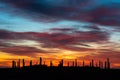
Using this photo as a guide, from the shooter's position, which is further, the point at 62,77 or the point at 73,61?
the point at 73,61

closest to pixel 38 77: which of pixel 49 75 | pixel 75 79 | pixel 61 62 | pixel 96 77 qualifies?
pixel 49 75

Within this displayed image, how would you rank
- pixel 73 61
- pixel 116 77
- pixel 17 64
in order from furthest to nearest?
pixel 73 61 → pixel 17 64 → pixel 116 77

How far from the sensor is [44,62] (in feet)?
243

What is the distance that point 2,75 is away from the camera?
52.0 meters

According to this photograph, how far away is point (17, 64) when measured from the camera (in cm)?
7044

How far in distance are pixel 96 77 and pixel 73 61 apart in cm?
2489

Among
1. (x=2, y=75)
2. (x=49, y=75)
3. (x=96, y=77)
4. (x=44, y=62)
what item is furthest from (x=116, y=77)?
(x=44, y=62)

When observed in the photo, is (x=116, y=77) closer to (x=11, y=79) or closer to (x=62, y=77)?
(x=62, y=77)

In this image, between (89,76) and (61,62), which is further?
(61,62)

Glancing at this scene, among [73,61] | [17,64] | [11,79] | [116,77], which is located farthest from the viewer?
[73,61]

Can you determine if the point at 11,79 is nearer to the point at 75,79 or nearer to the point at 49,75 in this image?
the point at 49,75

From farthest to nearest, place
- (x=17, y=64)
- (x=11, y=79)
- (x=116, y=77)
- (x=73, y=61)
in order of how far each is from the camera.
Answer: (x=73, y=61), (x=17, y=64), (x=116, y=77), (x=11, y=79)

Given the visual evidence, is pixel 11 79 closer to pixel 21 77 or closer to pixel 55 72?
pixel 21 77

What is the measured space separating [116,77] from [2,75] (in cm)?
2079
